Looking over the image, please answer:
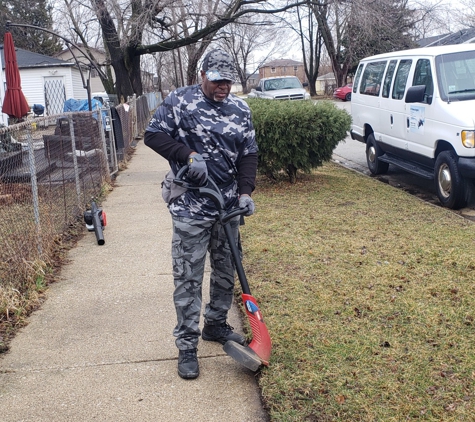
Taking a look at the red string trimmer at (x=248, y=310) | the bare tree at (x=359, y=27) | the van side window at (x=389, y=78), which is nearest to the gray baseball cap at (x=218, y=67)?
the red string trimmer at (x=248, y=310)

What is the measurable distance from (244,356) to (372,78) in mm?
8443

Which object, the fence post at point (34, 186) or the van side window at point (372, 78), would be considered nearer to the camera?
the fence post at point (34, 186)

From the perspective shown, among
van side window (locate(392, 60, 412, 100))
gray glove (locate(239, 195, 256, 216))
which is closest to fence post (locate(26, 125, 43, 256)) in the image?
gray glove (locate(239, 195, 256, 216))

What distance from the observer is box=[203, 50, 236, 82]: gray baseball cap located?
3.63 meters

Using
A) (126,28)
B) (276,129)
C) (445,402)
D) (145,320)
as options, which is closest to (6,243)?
(145,320)

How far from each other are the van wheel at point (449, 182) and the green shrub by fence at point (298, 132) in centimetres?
158

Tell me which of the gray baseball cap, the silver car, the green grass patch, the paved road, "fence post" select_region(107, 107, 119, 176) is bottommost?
the paved road

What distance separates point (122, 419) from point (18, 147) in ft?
13.2

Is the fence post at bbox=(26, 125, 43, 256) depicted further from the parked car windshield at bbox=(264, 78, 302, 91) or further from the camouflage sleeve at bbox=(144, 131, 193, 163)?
the parked car windshield at bbox=(264, 78, 302, 91)

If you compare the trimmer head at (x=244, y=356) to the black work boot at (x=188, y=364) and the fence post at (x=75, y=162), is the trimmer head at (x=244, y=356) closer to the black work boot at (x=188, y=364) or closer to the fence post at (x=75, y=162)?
the black work boot at (x=188, y=364)

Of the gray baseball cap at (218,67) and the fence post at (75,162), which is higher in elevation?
the gray baseball cap at (218,67)

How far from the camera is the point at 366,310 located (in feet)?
15.4

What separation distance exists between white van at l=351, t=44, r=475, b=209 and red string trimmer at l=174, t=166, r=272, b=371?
4.82m

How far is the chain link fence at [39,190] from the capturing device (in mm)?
5258
